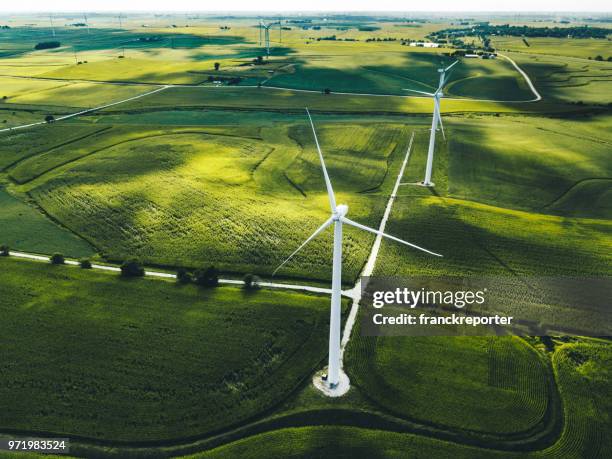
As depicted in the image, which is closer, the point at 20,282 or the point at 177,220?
the point at 20,282

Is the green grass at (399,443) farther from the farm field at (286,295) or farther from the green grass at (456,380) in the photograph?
the green grass at (456,380)

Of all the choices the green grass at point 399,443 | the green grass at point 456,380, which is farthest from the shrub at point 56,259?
the green grass at point 456,380

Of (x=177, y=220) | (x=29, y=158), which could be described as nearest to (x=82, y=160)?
(x=29, y=158)

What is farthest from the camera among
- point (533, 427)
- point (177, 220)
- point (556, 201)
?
point (556, 201)

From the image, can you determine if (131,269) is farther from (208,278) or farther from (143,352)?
(143,352)

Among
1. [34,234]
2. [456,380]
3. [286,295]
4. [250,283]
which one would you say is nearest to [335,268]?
[456,380]

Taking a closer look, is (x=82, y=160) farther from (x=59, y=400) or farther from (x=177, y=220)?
(x=59, y=400)

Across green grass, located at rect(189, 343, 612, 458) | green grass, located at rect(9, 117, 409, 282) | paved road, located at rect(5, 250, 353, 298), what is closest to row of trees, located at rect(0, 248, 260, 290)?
paved road, located at rect(5, 250, 353, 298)
